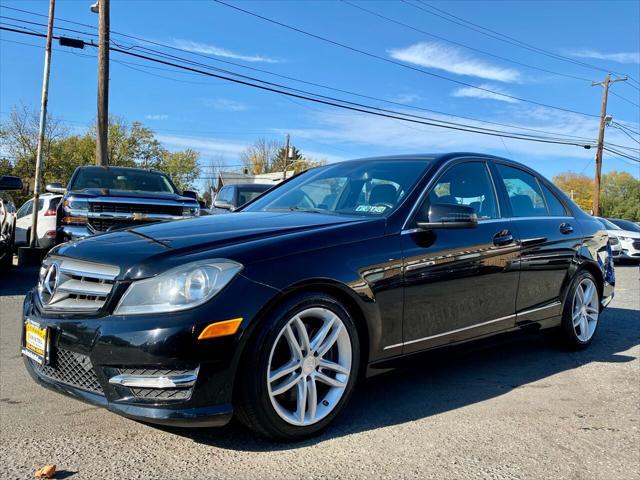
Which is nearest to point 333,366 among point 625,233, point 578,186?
point 625,233

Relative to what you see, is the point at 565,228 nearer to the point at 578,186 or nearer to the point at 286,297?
the point at 286,297

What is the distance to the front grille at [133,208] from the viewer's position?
7.73 metres

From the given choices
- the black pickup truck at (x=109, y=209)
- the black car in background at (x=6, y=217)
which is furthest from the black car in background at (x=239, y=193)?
the black car in background at (x=6, y=217)

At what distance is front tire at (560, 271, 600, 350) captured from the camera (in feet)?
15.7

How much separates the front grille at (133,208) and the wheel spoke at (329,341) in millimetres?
5664

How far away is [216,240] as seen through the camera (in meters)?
2.88

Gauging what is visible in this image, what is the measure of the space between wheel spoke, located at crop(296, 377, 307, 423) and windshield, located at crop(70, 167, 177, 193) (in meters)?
7.20

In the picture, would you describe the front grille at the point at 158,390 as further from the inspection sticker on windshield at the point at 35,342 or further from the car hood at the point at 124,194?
the car hood at the point at 124,194

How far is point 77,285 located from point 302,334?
1.19 m

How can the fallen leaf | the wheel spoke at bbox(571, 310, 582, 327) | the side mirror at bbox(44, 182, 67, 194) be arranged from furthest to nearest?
the side mirror at bbox(44, 182, 67, 194) < the wheel spoke at bbox(571, 310, 582, 327) < the fallen leaf

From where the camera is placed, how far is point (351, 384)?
3.05 m

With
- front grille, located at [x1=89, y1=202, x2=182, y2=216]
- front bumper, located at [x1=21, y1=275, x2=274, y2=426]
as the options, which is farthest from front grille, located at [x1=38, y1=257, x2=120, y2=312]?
front grille, located at [x1=89, y1=202, x2=182, y2=216]

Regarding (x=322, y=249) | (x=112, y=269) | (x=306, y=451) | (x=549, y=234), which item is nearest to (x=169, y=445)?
(x=306, y=451)

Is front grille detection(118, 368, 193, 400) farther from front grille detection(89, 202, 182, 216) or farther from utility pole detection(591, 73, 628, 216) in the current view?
utility pole detection(591, 73, 628, 216)
